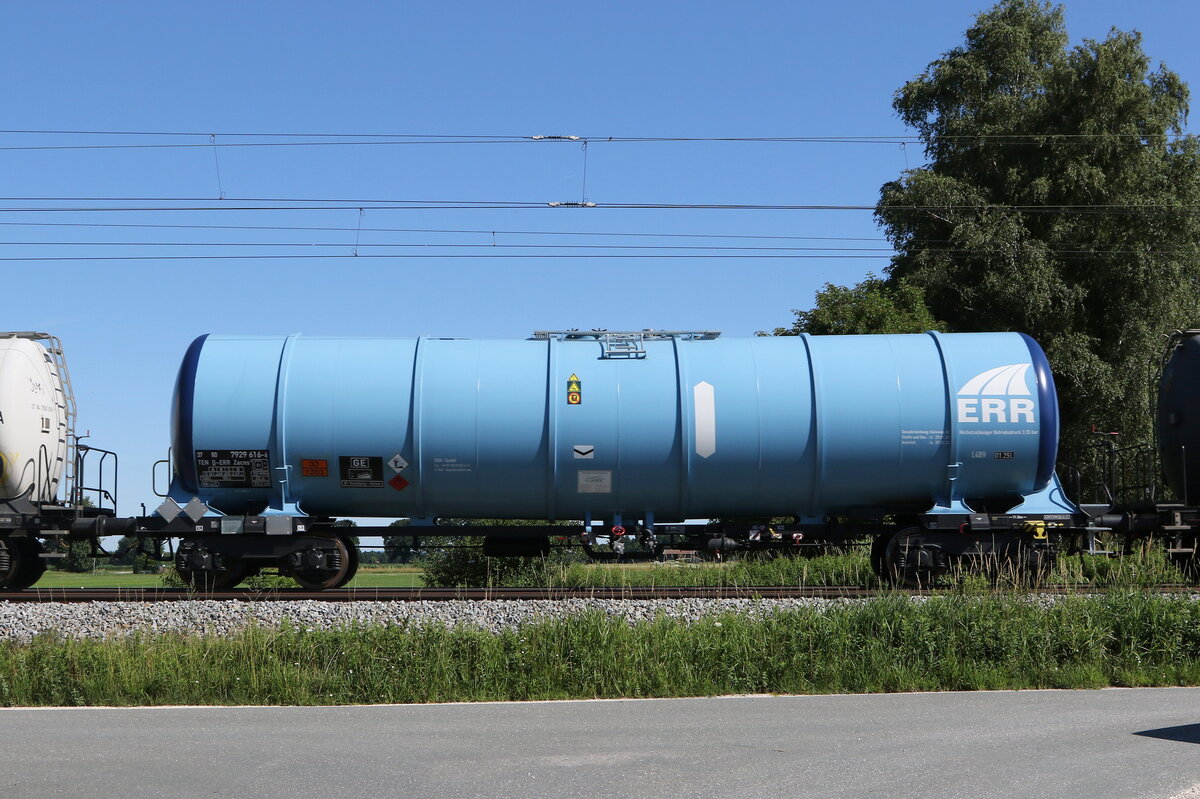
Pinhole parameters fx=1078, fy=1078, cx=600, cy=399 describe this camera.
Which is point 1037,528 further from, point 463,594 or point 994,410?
point 463,594

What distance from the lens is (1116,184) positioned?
35.6m

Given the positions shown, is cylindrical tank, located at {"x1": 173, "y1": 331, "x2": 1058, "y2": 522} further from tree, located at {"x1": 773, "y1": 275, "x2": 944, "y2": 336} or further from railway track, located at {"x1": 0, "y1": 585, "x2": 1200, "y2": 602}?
tree, located at {"x1": 773, "y1": 275, "x2": 944, "y2": 336}

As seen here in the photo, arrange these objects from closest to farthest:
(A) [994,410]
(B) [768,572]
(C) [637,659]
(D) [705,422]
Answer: (C) [637,659], (D) [705,422], (A) [994,410], (B) [768,572]

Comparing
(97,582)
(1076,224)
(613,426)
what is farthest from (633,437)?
(97,582)

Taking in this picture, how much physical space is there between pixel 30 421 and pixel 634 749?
1276 centimetres

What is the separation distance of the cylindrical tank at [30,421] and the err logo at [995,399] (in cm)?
1373

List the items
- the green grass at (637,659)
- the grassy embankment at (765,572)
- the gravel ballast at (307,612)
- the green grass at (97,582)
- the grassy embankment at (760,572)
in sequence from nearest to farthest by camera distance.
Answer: the green grass at (637,659) → the gravel ballast at (307,612) → the grassy embankment at (765,572) → the grassy embankment at (760,572) → the green grass at (97,582)

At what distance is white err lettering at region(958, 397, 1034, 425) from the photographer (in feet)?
50.1

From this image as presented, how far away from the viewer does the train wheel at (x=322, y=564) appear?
1549 cm

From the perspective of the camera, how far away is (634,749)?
738 cm

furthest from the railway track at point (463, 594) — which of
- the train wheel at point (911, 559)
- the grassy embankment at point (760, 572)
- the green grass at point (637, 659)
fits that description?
the green grass at point (637, 659)

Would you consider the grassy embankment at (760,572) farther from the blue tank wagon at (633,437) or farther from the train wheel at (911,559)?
the blue tank wagon at (633,437)

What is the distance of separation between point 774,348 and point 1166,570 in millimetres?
7331

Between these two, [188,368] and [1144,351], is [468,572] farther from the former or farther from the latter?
[1144,351]
